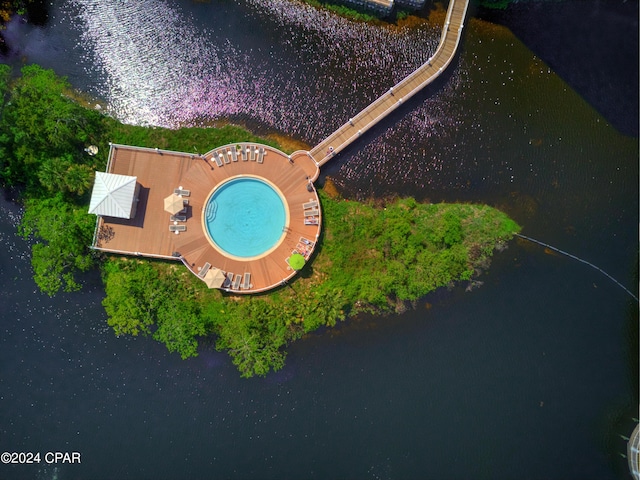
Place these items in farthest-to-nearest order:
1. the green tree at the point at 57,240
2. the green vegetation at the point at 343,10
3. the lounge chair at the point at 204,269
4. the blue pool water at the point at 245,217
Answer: the green vegetation at the point at 343,10 < the blue pool water at the point at 245,217 < the lounge chair at the point at 204,269 < the green tree at the point at 57,240

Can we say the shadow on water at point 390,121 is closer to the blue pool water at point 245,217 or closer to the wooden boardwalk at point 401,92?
the wooden boardwalk at point 401,92

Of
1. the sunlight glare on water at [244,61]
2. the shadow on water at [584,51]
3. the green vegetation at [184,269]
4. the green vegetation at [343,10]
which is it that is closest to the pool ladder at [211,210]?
the green vegetation at [184,269]

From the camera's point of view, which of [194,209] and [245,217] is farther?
[245,217]

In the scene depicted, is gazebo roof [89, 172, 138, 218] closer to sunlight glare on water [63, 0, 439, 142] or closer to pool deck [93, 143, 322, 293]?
pool deck [93, 143, 322, 293]

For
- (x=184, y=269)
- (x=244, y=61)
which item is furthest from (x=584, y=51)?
(x=184, y=269)

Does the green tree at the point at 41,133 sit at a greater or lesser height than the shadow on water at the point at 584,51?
lesser

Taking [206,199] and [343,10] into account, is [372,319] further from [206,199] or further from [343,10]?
[343,10]
